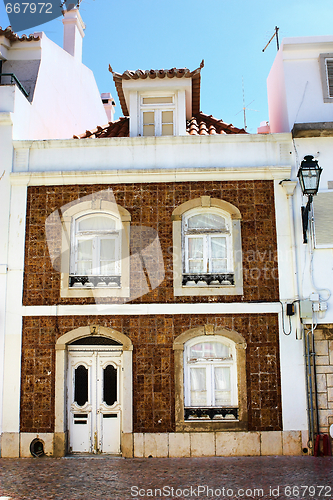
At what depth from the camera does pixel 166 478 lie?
7527 millimetres

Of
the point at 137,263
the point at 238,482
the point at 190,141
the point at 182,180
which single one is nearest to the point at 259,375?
the point at 238,482

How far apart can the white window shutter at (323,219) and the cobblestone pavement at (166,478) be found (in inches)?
162

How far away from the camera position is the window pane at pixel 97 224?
9773 mm

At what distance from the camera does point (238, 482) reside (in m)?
7.29

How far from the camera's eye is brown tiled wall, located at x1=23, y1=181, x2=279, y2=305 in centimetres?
931

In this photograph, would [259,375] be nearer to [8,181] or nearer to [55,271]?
[55,271]

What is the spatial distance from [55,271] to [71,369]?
2.02m

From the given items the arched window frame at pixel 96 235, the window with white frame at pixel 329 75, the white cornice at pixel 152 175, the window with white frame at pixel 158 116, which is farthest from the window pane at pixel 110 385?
the window with white frame at pixel 329 75

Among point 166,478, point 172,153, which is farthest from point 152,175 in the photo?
point 166,478

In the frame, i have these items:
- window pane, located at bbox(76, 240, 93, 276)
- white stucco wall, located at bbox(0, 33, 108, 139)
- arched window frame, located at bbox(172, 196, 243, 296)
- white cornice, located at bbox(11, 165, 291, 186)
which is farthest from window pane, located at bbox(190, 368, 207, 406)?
white stucco wall, located at bbox(0, 33, 108, 139)

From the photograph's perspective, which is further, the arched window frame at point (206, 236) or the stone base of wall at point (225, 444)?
the arched window frame at point (206, 236)

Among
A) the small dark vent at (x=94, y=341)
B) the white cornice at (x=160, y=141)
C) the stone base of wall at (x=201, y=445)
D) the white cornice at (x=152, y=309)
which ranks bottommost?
the stone base of wall at (x=201, y=445)

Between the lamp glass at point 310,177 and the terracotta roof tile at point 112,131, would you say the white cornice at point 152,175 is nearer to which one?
the lamp glass at point 310,177

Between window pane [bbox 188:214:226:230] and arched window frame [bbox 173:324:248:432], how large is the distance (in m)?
2.07
